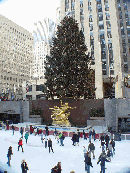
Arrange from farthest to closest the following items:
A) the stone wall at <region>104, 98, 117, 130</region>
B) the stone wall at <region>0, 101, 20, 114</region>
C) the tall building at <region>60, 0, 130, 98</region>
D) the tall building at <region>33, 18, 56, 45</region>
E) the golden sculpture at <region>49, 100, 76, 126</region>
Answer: the tall building at <region>33, 18, 56, 45</region> < the tall building at <region>60, 0, 130, 98</region> < the stone wall at <region>0, 101, 20, 114</region> < the golden sculpture at <region>49, 100, 76, 126</region> < the stone wall at <region>104, 98, 117, 130</region>

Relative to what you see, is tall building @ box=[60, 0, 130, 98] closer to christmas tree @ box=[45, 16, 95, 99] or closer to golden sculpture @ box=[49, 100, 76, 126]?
christmas tree @ box=[45, 16, 95, 99]

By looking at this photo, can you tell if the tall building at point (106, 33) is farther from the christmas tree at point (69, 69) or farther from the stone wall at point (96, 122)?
the stone wall at point (96, 122)

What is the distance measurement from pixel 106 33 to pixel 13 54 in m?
54.8

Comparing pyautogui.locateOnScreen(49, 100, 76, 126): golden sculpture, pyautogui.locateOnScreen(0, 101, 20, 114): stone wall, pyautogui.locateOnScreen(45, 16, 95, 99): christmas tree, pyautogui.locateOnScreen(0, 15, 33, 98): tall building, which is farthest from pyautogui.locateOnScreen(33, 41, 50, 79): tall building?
pyautogui.locateOnScreen(49, 100, 76, 126): golden sculpture

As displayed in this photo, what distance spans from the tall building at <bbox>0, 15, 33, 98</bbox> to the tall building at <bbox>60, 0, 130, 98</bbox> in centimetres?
3777

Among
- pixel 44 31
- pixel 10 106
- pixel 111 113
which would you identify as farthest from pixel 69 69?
pixel 44 31

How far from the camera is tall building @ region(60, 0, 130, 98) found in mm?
42625

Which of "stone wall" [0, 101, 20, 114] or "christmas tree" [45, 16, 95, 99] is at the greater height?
"christmas tree" [45, 16, 95, 99]

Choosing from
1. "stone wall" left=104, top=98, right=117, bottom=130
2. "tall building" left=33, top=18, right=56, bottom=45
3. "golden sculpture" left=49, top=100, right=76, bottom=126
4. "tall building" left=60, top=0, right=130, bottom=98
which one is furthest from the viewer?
"tall building" left=33, top=18, right=56, bottom=45

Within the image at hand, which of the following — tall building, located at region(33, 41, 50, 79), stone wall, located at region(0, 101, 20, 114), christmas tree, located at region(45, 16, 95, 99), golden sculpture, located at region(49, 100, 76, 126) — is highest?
tall building, located at region(33, 41, 50, 79)

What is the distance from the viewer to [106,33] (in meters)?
45.5

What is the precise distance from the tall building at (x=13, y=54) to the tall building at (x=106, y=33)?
37.8m

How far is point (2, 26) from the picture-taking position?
78312 millimetres

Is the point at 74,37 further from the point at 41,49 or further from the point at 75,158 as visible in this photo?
the point at 41,49
